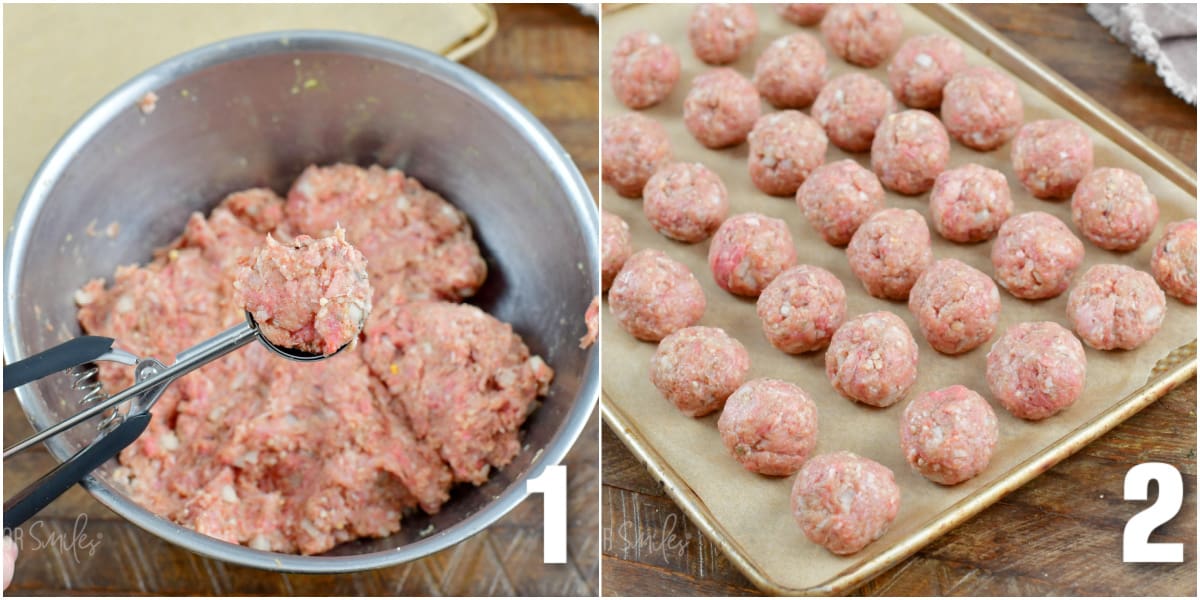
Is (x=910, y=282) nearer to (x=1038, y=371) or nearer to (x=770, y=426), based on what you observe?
(x=1038, y=371)

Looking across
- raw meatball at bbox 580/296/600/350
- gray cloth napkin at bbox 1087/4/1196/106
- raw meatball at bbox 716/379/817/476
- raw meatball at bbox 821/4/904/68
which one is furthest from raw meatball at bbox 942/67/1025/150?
raw meatball at bbox 580/296/600/350

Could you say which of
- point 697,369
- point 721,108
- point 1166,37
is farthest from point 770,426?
point 1166,37

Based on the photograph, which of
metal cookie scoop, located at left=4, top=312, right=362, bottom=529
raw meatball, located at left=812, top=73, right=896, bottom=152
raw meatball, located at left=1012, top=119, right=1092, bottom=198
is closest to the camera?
metal cookie scoop, located at left=4, top=312, right=362, bottom=529

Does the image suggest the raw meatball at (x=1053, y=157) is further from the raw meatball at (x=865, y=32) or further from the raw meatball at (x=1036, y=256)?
the raw meatball at (x=865, y=32)

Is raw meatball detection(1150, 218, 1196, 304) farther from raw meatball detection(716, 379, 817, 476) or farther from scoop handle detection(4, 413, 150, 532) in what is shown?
scoop handle detection(4, 413, 150, 532)

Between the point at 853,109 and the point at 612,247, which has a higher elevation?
the point at 853,109

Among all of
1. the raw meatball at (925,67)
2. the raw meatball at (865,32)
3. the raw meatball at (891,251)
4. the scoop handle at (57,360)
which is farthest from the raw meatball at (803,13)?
the scoop handle at (57,360)
